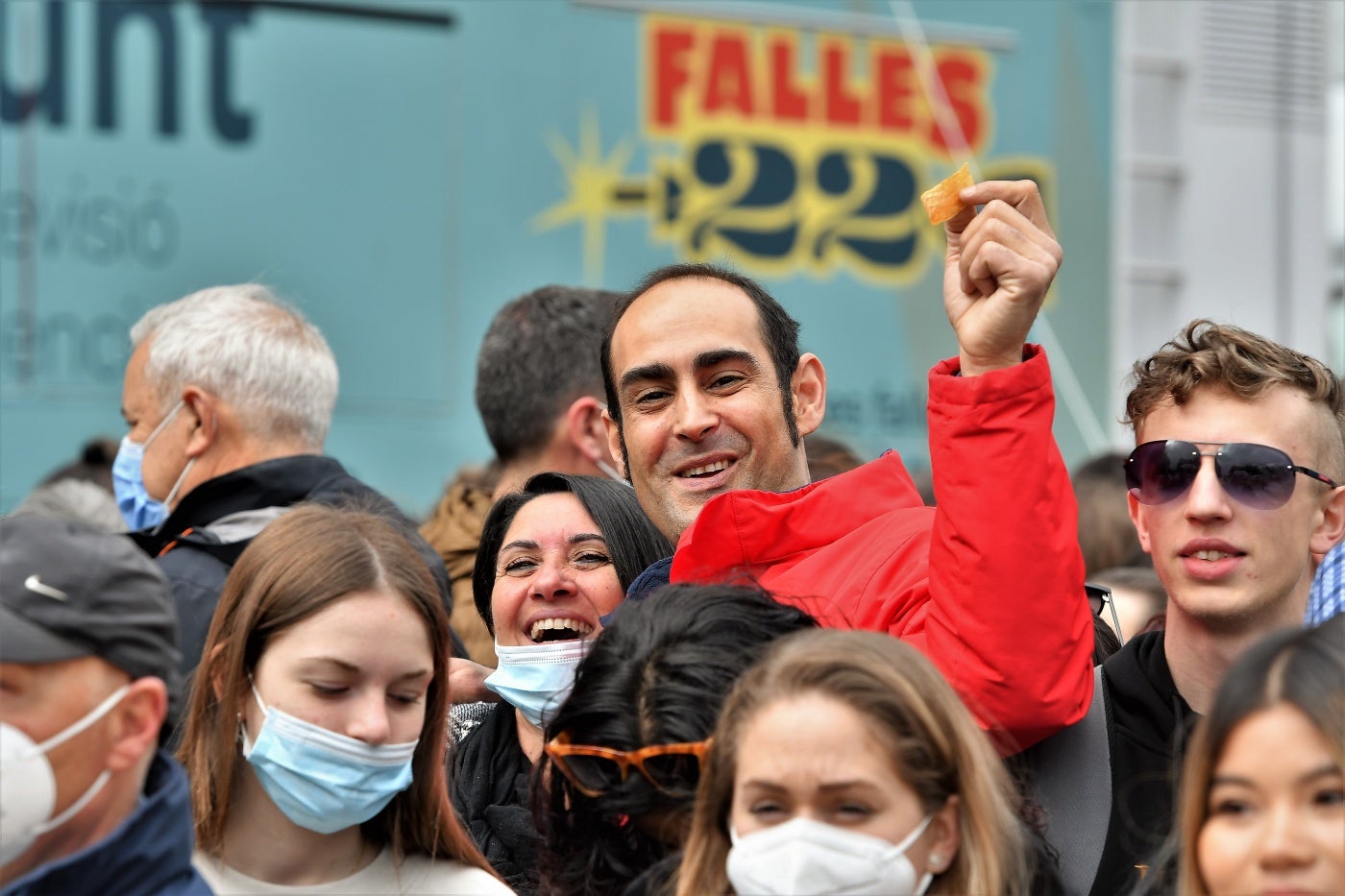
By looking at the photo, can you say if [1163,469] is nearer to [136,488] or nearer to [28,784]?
[28,784]

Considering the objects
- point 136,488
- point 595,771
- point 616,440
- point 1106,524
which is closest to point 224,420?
point 136,488

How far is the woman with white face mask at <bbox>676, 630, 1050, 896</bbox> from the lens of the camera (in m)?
2.54

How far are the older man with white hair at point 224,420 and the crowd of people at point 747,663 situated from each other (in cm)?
14

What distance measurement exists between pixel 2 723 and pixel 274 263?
17.6ft

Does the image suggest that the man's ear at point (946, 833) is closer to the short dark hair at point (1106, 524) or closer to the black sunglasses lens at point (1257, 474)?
the black sunglasses lens at point (1257, 474)

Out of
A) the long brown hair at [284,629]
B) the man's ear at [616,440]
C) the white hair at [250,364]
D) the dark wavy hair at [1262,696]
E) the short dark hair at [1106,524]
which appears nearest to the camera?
the dark wavy hair at [1262,696]

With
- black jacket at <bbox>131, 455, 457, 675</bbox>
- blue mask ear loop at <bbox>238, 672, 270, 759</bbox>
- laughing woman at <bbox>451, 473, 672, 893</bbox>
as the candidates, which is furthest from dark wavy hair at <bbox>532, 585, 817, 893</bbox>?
black jacket at <bbox>131, 455, 457, 675</bbox>

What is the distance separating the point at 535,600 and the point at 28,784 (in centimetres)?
151

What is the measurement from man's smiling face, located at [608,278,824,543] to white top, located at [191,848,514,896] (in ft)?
2.74

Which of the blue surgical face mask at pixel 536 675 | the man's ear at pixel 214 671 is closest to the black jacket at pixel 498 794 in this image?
the blue surgical face mask at pixel 536 675

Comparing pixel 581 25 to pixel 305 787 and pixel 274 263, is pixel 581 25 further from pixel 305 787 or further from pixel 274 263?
pixel 305 787

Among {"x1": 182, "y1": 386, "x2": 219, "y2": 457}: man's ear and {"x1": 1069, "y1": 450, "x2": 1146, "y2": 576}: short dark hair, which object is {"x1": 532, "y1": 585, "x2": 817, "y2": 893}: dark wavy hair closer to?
{"x1": 182, "y1": 386, "x2": 219, "y2": 457}: man's ear

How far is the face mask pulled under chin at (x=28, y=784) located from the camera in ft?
8.17

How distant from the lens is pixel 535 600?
3.89m
